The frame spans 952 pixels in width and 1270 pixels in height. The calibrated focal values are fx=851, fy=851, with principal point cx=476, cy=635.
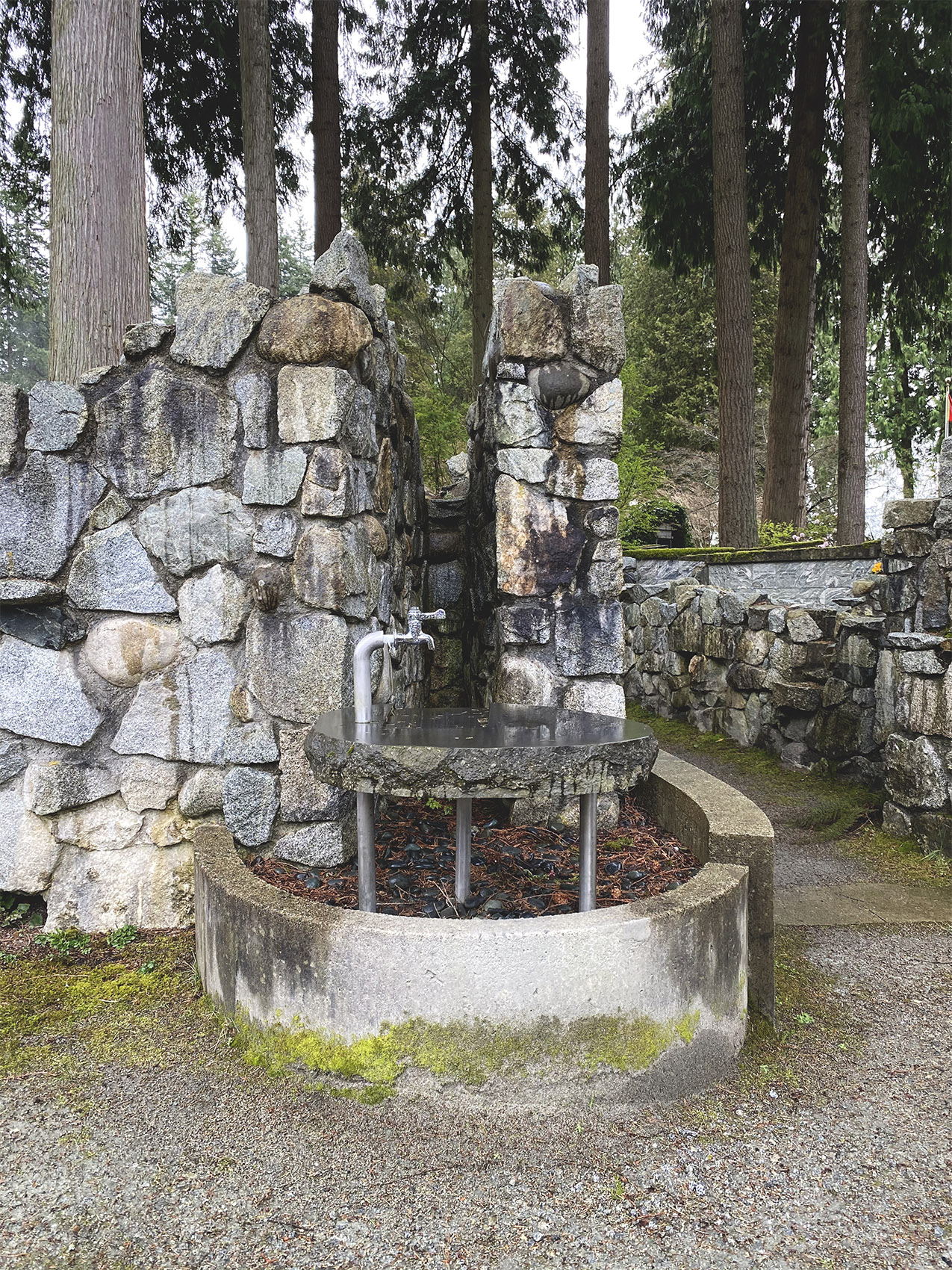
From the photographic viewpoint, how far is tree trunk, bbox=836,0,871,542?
1000 centimetres

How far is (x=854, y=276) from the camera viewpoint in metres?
10.1

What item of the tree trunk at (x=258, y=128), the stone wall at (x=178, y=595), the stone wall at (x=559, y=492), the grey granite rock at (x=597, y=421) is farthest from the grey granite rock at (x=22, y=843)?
the tree trunk at (x=258, y=128)

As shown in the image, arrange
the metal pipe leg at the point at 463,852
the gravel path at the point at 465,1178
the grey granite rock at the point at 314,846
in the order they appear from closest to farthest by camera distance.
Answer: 1. the gravel path at the point at 465,1178
2. the metal pipe leg at the point at 463,852
3. the grey granite rock at the point at 314,846

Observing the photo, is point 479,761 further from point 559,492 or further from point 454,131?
point 454,131

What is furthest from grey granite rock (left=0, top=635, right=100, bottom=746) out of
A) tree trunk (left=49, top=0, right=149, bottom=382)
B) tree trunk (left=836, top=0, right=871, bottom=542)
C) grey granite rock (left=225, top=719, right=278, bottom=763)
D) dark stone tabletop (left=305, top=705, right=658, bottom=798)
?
tree trunk (left=836, top=0, right=871, bottom=542)

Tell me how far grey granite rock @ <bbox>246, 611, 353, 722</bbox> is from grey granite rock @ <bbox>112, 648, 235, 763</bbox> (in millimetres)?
151

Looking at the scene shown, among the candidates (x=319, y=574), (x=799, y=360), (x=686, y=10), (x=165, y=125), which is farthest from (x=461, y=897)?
(x=686, y=10)

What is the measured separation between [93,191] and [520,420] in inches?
101

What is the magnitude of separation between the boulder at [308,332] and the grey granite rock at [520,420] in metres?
0.64

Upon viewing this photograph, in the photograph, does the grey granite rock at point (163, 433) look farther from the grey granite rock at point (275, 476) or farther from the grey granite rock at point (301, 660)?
the grey granite rock at point (301, 660)

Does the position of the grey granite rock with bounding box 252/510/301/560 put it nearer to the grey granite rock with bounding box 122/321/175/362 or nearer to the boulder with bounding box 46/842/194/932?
the grey granite rock with bounding box 122/321/175/362

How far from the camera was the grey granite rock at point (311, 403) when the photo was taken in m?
2.82

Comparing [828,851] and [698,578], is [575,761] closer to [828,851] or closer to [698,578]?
[828,851]

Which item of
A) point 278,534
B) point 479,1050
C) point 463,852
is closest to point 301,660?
point 278,534
